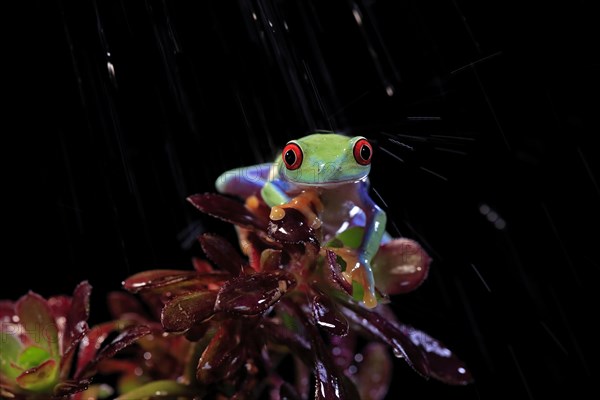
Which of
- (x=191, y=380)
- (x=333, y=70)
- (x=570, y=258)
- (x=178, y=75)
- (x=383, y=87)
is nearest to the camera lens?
(x=191, y=380)

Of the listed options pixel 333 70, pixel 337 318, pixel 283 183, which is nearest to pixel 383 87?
pixel 333 70

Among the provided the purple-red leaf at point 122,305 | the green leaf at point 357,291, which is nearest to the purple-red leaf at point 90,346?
the purple-red leaf at point 122,305

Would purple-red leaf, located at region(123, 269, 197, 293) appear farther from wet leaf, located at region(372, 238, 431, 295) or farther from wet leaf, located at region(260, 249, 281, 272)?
wet leaf, located at region(372, 238, 431, 295)

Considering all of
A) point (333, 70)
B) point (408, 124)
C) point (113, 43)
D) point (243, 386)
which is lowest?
point (243, 386)

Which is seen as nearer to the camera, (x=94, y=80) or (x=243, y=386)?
(x=243, y=386)

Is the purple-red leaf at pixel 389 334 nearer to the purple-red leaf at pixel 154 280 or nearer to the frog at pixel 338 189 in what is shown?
the frog at pixel 338 189

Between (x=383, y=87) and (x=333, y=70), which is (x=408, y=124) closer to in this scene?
(x=383, y=87)

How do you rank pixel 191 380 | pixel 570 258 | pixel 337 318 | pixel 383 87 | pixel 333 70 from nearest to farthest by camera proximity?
pixel 337 318, pixel 191 380, pixel 383 87, pixel 333 70, pixel 570 258

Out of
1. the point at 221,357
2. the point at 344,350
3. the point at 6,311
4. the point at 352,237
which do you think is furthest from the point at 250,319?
the point at 6,311
